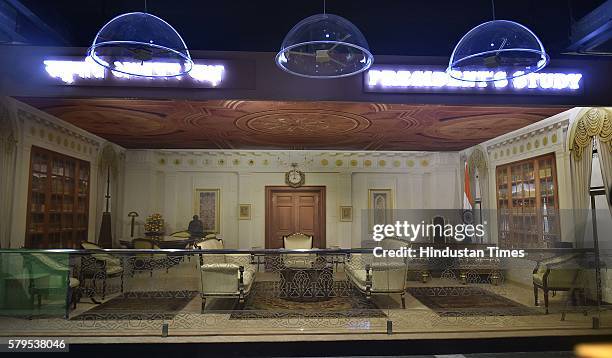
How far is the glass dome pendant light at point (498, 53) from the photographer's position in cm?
293

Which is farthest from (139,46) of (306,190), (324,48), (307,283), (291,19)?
(306,190)

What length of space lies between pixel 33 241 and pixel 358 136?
21.4ft

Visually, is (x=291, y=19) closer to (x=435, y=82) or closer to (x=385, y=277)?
(x=435, y=82)

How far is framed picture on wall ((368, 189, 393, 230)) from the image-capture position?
11219mm

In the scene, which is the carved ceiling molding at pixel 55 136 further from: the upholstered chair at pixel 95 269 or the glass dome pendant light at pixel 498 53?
the glass dome pendant light at pixel 498 53

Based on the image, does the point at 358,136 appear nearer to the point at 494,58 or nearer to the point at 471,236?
the point at 471,236

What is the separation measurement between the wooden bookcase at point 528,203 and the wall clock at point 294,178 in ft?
16.5

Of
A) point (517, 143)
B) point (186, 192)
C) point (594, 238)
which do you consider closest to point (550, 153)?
point (517, 143)

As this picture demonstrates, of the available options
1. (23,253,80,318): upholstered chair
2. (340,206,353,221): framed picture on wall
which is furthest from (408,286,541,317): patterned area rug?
(23,253,80,318): upholstered chair

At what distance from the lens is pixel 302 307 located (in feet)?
20.7

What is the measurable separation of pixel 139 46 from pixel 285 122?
14.5 ft

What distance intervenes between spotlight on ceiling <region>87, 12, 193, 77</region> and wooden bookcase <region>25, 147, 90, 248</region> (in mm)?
5019

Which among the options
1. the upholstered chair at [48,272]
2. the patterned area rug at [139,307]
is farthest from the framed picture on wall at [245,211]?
the upholstered chair at [48,272]

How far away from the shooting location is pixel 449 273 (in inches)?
245
